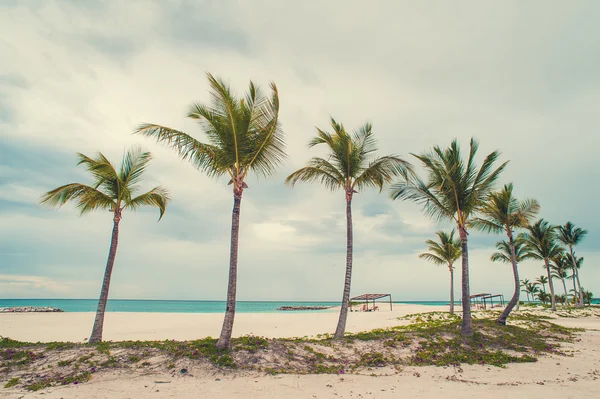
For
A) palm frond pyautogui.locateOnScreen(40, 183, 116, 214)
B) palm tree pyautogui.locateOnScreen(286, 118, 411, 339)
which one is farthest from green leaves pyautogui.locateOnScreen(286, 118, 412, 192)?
palm frond pyautogui.locateOnScreen(40, 183, 116, 214)

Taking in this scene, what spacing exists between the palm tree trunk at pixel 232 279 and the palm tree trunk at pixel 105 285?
399 cm

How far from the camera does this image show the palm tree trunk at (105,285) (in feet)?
32.7

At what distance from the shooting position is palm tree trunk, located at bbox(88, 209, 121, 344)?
9.96m

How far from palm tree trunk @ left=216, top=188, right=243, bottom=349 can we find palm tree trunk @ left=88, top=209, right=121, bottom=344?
3987 mm

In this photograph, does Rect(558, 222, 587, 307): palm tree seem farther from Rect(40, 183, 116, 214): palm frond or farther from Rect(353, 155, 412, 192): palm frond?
Rect(40, 183, 116, 214): palm frond

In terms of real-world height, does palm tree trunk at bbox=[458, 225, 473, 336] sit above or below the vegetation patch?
above

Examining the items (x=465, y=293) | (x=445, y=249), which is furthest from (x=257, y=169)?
(x=445, y=249)

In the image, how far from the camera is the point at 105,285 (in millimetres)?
10297

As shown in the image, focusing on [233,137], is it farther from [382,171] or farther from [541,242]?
[541,242]

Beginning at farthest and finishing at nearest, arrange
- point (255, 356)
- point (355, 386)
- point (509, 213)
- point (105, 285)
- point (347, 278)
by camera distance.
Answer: point (509, 213)
point (347, 278)
point (105, 285)
point (255, 356)
point (355, 386)

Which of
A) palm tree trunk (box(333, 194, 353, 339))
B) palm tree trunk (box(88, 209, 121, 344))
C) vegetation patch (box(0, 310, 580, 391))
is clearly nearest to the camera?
vegetation patch (box(0, 310, 580, 391))

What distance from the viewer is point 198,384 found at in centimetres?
700

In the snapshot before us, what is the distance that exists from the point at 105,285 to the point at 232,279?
4.52 m

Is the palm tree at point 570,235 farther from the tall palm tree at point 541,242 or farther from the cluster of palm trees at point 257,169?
the cluster of palm trees at point 257,169
